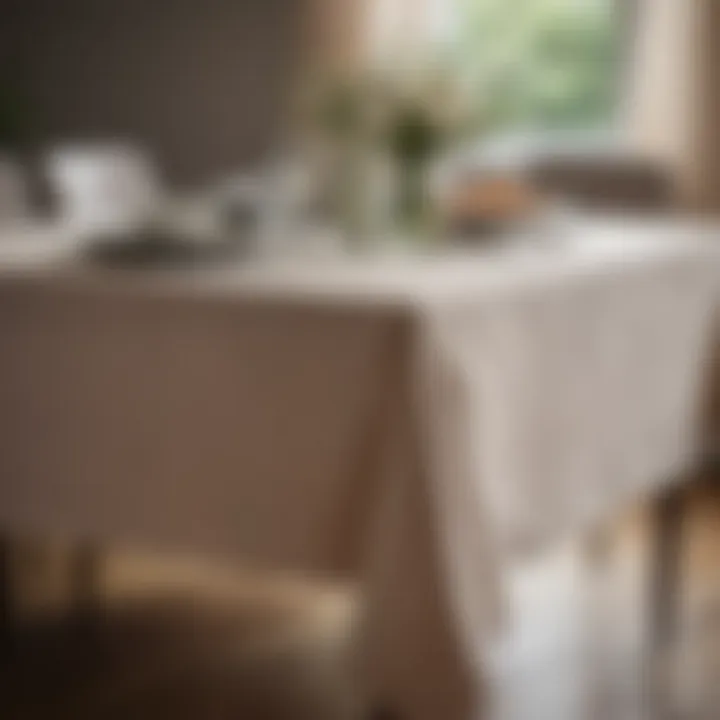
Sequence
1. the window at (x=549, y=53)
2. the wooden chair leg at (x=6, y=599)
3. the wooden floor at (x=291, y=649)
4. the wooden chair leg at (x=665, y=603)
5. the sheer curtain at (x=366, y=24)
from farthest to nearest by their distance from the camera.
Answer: the sheer curtain at (x=366, y=24) → the window at (x=549, y=53) → the wooden chair leg at (x=6, y=599) → the wooden chair leg at (x=665, y=603) → the wooden floor at (x=291, y=649)

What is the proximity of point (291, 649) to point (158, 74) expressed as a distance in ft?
8.81

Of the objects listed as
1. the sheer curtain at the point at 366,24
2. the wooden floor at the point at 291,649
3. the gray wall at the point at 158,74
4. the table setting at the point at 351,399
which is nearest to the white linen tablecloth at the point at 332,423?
the table setting at the point at 351,399

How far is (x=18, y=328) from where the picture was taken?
195 cm

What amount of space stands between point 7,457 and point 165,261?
0.34 m

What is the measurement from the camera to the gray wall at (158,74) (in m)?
4.77

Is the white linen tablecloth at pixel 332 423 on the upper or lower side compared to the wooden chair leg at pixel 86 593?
upper

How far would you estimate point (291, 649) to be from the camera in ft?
8.67

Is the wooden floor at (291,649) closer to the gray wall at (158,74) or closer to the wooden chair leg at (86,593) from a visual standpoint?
the wooden chair leg at (86,593)

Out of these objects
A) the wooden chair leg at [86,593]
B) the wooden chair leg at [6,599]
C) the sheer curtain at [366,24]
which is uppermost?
the sheer curtain at [366,24]

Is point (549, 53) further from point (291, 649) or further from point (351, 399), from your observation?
point (351, 399)

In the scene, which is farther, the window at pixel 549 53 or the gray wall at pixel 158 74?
the gray wall at pixel 158 74

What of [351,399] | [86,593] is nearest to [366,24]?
[86,593]

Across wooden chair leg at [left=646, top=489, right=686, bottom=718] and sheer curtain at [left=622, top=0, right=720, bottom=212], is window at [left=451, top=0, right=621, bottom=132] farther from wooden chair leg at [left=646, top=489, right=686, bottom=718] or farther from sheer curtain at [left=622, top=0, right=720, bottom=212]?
wooden chair leg at [left=646, top=489, right=686, bottom=718]

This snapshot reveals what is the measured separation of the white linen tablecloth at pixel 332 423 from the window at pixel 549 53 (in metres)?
2.37
